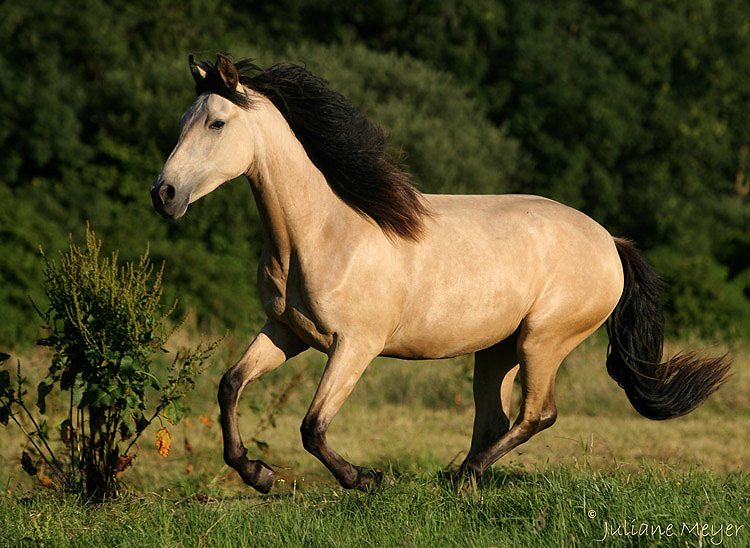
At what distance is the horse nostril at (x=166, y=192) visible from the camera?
3.99 metres

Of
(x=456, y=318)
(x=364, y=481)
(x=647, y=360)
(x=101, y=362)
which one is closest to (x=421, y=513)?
(x=364, y=481)

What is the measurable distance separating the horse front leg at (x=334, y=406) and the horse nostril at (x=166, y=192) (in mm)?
1060

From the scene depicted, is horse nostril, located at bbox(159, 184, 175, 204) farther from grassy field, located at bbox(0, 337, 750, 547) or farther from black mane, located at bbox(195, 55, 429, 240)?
grassy field, located at bbox(0, 337, 750, 547)

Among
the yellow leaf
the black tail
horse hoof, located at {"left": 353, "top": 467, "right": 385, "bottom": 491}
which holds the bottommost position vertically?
the yellow leaf

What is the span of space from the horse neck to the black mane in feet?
0.31

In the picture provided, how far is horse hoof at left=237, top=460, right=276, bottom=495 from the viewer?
4.46m

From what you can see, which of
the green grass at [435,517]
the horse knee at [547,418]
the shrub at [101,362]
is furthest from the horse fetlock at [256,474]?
the horse knee at [547,418]

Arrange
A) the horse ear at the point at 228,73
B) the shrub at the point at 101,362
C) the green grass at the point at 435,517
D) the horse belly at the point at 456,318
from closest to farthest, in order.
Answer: the green grass at the point at 435,517, the horse ear at the point at 228,73, the horse belly at the point at 456,318, the shrub at the point at 101,362

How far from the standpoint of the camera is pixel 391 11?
2456cm

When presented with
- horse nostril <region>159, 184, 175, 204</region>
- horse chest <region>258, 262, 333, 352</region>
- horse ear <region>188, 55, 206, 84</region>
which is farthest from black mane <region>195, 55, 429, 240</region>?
horse nostril <region>159, 184, 175, 204</region>

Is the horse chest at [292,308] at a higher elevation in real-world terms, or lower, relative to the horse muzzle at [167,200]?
lower

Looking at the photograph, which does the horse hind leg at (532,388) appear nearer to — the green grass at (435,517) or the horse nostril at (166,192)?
the green grass at (435,517)

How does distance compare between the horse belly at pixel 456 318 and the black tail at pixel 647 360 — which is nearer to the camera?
the horse belly at pixel 456 318

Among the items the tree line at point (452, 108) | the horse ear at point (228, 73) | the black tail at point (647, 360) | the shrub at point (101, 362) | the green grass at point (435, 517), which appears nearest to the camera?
the green grass at point (435, 517)
